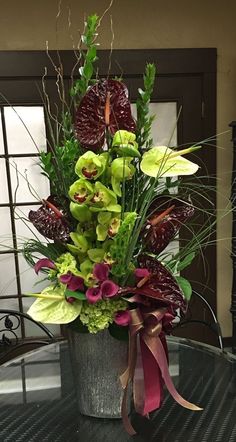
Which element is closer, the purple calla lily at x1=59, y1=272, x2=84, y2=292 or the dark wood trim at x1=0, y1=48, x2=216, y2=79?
the purple calla lily at x1=59, y1=272, x2=84, y2=292

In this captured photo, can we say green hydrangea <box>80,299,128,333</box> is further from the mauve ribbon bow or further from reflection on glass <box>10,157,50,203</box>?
reflection on glass <box>10,157,50,203</box>

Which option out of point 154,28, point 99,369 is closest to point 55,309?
Result: point 99,369

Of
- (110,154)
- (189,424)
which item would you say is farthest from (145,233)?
(189,424)

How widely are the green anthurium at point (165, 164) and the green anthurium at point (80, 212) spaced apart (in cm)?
15

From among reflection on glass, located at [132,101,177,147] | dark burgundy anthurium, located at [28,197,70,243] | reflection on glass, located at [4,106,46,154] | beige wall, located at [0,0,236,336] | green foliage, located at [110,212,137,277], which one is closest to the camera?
green foliage, located at [110,212,137,277]

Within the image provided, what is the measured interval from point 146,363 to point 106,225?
0.32 metres

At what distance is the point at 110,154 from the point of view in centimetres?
107

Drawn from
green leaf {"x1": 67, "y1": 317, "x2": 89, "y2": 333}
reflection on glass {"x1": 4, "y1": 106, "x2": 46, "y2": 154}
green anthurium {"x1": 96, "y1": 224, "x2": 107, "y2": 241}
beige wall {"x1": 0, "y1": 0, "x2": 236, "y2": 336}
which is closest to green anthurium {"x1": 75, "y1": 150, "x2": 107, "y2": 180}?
green anthurium {"x1": 96, "y1": 224, "x2": 107, "y2": 241}

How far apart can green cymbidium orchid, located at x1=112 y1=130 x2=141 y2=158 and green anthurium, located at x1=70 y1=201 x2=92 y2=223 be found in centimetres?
14

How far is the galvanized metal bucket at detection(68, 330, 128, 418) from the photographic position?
1.13 metres

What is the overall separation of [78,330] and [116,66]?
5.93 ft

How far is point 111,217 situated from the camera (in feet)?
3.46

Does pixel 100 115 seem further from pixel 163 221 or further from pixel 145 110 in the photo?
pixel 163 221

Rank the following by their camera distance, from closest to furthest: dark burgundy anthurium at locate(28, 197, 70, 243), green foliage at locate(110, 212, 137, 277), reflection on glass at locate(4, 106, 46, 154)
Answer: green foliage at locate(110, 212, 137, 277) → dark burgundy anthurium at locate(28, 197, 70, 243) → reflection on glass at locate(4, 106, 46, 154)
